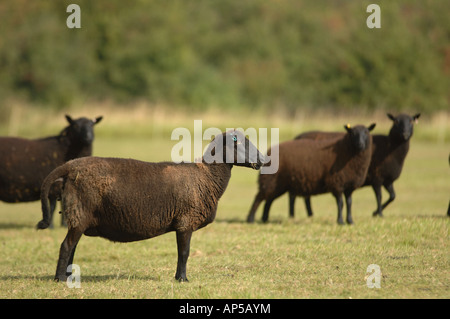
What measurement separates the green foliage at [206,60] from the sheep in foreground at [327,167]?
3287 centimetres

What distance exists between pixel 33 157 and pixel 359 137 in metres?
6.75

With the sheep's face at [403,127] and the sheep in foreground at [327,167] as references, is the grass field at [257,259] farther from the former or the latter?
the sheep's face at [403,127]

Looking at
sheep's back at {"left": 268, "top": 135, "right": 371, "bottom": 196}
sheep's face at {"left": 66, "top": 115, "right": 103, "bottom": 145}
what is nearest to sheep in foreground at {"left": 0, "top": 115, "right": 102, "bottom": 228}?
sheep's face at {"left": 66, "top": 115, "right": 103, "bottom": 145}

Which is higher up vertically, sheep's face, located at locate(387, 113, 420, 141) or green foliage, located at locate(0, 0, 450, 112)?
green foliage, located at locate(0, 0, 450, 112)

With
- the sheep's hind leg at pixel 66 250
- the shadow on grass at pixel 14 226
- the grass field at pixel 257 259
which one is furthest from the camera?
the shadow on grass at pixel 14 226

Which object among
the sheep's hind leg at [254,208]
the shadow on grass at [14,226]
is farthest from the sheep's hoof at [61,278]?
the shadow on grass at [14,226]

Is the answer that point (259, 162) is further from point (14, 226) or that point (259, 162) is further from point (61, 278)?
point (14, 226)

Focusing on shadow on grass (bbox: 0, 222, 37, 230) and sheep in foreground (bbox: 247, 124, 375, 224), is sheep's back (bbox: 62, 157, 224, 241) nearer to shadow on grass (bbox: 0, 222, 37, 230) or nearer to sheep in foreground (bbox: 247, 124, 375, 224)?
sheep in foreground (bbox: 247, 124, 375, 224)

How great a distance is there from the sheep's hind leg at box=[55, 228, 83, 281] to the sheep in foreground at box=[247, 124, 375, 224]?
663 cm

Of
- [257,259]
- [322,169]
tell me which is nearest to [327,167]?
[322,169]

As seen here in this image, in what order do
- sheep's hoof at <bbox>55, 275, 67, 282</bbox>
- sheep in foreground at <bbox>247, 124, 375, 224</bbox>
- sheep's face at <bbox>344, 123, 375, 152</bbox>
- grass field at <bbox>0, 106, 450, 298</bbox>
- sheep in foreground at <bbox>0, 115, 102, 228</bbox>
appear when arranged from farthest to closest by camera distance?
sheep in foreground at <bbox>0, 115, 102, 228</bbox> → sheep in foreground at <bbox>247, 124, 375, 224</bbox> → sheep's face at <bbox>344, 123, 375, 152</bbox> → sheep's hoof at <bbox>55, 275, 67, 282</bbox> → grass field at <bbox>0, 106, 450, 298</bbox>

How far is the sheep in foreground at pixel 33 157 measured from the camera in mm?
14703

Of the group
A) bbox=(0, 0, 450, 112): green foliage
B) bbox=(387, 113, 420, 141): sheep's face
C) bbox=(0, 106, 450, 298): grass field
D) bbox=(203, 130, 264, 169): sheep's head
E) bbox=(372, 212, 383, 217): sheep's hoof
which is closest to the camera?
bbox=(0, 106, 450, 298): grass field

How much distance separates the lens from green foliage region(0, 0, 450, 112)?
5222cm
